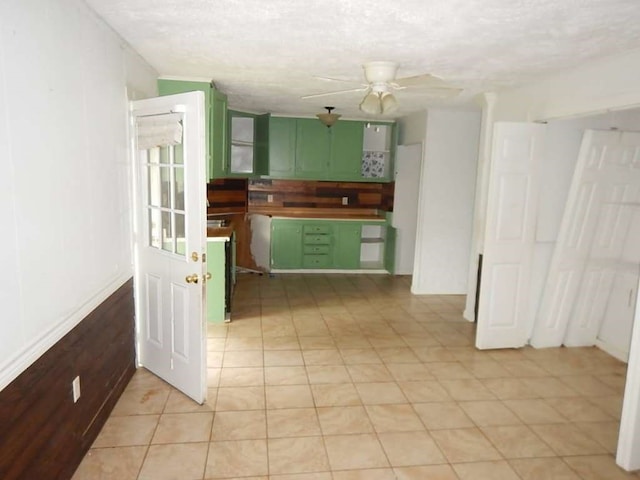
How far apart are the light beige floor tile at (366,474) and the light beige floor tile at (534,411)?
1.13m

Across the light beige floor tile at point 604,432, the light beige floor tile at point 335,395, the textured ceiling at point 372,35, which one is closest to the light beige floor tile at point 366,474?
the light beige floor tile at point 335,395

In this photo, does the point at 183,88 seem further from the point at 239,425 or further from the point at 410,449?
the point at 410,449

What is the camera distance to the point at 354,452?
2.55 meters

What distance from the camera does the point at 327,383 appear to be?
3373mm

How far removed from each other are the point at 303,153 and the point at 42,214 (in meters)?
4.95

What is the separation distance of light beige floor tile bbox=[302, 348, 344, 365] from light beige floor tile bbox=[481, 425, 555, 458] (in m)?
1.32

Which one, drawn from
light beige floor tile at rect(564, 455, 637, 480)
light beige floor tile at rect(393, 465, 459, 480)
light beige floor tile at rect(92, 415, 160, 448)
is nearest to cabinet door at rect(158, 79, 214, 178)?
light beige floor tile at rect(92, 415, 160, 448)

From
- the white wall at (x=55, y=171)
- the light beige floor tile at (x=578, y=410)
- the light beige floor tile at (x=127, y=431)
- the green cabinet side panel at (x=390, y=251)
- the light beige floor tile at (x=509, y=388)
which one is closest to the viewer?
the white wall at (x=55, y=171)

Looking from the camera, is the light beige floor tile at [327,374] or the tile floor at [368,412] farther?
the light beige floor tile at [327,374]

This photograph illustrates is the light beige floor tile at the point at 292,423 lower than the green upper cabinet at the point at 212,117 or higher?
lower

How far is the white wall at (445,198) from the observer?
18.1 feet

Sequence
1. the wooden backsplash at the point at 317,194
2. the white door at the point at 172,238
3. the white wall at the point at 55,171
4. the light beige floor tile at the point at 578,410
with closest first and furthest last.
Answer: the white wall at the point at 55,171 < the white door at the point at 172,238 < the light beige floor tile at the point at 578,410 < the wooden backsplash at the point at 317,194

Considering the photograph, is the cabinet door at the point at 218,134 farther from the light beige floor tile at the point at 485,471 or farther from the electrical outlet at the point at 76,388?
the light beige floor tile at the point at 485,471

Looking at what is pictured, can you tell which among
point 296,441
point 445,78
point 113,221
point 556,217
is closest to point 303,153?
point 445,78
